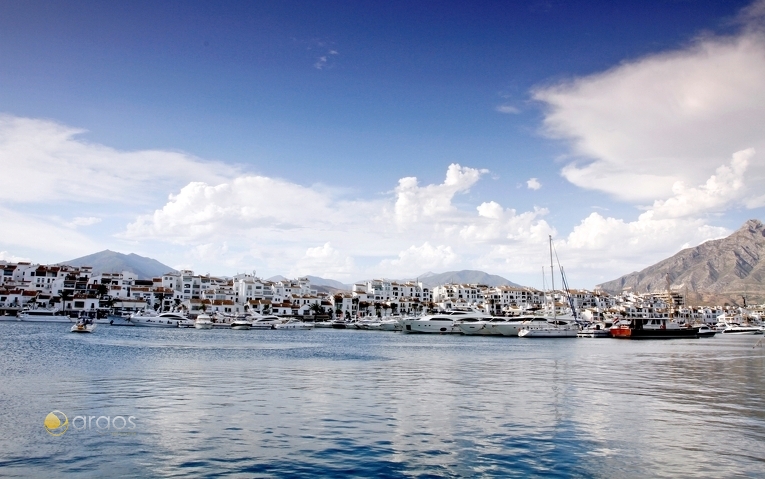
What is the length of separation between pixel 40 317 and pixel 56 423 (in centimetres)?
11693

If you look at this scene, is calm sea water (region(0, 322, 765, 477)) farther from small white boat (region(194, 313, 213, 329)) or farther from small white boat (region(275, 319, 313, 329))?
small white boat (region(275, 319, 313, 329))

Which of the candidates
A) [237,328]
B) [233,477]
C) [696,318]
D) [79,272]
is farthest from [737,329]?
[79,272]

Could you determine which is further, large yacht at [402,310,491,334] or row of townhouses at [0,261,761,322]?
row of townhouses at [0,261,761,322]

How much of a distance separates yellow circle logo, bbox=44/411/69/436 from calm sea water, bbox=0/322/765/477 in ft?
0.77

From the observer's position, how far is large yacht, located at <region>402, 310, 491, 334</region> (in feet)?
333

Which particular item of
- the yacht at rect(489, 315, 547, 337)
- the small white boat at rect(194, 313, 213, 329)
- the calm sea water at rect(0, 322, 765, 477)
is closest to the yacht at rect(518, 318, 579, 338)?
the yacht at rect(489, 315, 547, 337)

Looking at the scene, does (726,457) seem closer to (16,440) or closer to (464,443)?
(464,443)

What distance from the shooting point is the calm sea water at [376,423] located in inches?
539

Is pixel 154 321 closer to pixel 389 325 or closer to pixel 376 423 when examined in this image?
pixel 389 325

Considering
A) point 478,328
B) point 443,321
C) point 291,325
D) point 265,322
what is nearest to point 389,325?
point 291,325

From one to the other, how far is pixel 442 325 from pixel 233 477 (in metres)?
91.0

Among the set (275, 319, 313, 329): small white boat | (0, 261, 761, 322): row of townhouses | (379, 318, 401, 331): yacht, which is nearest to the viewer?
(275, 319, 313, 329): small white boat

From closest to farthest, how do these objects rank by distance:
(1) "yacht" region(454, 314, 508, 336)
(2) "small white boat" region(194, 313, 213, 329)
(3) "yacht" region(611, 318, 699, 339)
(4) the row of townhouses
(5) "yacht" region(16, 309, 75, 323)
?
(3) "yacht" region(611, 318, 699, 339) < (1) "yacht" region(454, 314, 508, 336) < (2) "small white boat" region(194, 313, 213, 329) < (5) "yacht" region(16, 309, 75, 323) < (4) the row of townhouses

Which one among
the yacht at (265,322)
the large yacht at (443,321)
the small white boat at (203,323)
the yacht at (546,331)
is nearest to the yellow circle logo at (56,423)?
the yacht at (546,331)
